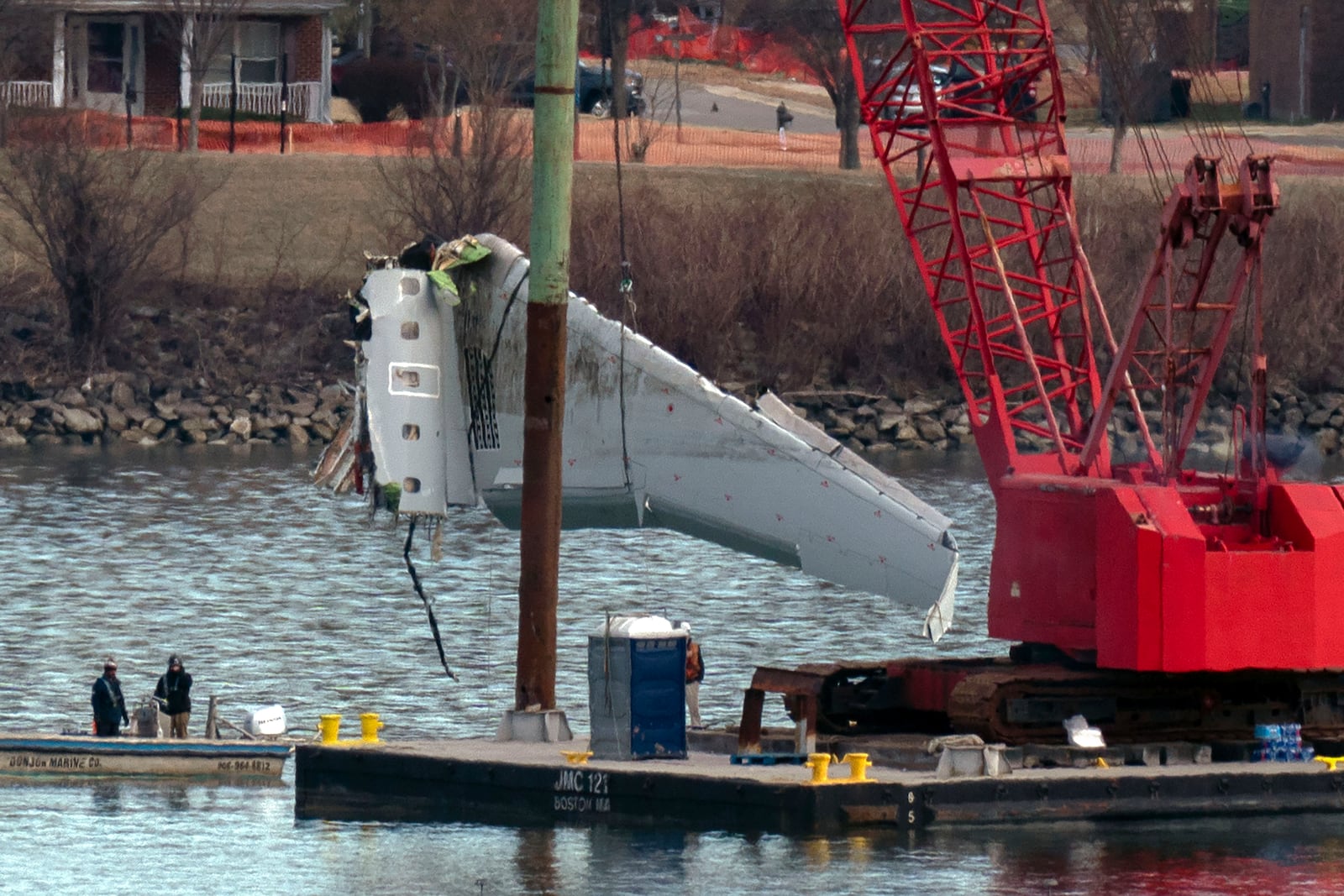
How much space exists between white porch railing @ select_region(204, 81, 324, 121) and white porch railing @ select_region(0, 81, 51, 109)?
6.33 meters

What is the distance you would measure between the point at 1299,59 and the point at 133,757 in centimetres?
8541

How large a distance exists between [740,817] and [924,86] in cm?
1427

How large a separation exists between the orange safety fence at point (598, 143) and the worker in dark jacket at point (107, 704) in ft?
172

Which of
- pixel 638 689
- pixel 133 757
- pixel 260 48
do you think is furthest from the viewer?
pixel 260 48

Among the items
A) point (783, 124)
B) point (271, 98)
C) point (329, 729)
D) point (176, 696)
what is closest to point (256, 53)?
point (271, 98)

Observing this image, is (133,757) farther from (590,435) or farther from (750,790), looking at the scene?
(750,790)

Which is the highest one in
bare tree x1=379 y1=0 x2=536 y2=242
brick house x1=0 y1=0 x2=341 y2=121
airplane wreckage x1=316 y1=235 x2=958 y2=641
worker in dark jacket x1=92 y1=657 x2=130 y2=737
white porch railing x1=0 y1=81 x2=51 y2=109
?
brick house x1=0 y1=0 x2=341 y2=121

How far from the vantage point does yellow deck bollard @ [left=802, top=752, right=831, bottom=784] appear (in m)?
27.5

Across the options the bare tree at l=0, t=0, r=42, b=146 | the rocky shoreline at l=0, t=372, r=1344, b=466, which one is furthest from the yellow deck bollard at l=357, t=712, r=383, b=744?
the bare tree at l=0, t=0, r=42, b=146

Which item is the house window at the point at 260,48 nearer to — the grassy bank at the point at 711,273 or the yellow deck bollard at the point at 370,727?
the grassy bank at the point at 711,273

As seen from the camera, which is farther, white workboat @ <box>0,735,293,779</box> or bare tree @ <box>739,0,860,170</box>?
bare tree @ <box>739,0,860,170</box>

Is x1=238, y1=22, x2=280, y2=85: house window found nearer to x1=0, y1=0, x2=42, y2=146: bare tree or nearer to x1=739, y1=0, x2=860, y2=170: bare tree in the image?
x1=0, y1=0, x2=42, y2=146: bare tree

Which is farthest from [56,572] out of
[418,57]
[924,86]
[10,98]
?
[418,57]

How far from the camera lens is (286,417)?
3221 inches
